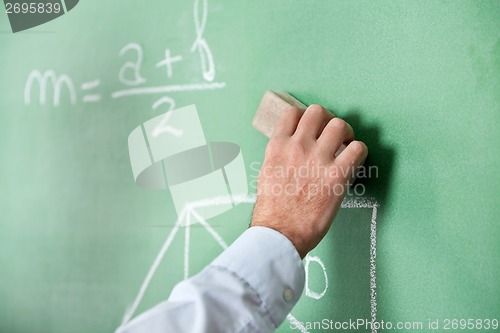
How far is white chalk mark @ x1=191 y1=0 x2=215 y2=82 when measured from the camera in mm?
988

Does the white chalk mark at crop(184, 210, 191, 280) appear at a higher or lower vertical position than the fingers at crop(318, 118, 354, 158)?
lower

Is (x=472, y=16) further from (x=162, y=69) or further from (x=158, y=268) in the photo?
(x=158, y=268)

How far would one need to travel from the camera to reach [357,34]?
88cm

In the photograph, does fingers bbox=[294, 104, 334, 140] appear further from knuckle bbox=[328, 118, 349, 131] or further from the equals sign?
the equals sign

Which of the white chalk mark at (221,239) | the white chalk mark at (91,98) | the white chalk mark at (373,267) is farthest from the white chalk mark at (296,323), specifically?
the white chalk mark at (91,98)

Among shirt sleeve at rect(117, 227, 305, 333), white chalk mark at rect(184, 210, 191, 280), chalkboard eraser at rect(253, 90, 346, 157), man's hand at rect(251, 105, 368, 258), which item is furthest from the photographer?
white chalk mark at rect(184, 210, 191, 280)

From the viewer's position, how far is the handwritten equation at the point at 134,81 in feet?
3.26

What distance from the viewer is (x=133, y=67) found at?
1.04 meters

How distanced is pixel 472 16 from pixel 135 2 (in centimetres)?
62

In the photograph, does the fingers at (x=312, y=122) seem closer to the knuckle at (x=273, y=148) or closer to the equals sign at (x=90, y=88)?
the knuckle at (x=273, y=148)

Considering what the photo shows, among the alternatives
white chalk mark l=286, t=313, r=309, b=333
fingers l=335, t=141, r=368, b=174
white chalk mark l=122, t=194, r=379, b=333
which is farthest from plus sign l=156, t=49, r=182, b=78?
white chalk mark l=286, t=313, r=309, b=333

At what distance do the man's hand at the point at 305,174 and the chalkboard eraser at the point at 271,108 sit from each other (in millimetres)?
34

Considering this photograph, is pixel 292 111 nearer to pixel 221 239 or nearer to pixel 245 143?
pixel 245 143

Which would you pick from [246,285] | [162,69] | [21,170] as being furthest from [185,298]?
[21,170]
